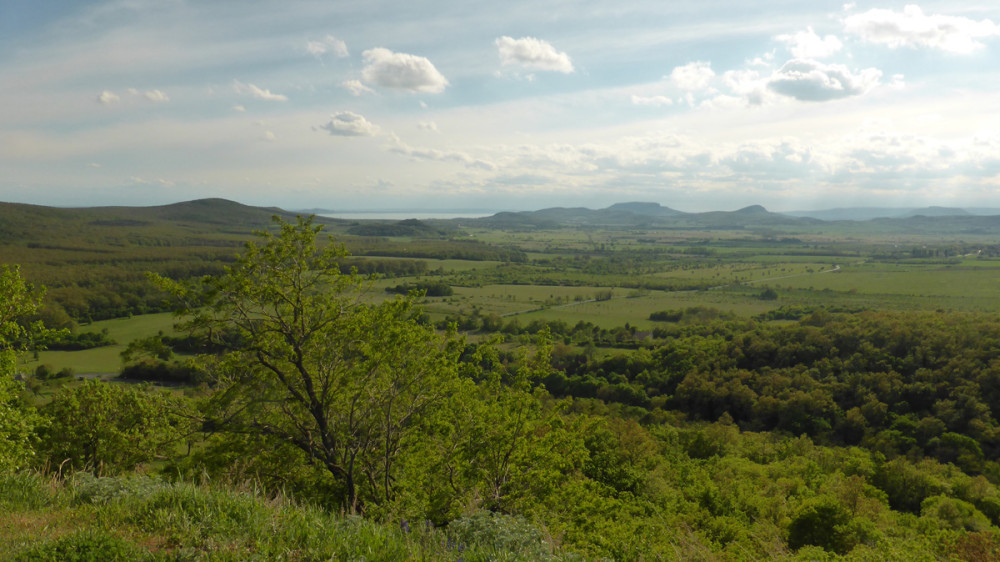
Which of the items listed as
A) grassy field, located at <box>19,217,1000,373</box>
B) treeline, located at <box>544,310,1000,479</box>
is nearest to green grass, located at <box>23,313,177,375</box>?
grassy field, located at <box>19,217,1000,373</box>

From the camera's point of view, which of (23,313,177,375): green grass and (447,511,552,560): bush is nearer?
(447,511,552,560): bush

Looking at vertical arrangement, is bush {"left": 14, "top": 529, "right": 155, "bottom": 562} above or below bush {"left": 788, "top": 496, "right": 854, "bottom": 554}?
above

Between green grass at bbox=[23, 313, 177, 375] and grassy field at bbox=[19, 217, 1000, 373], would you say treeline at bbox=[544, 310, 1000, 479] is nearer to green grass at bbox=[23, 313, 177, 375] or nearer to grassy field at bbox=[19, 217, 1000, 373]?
grassy field at bbox=[19, 217, 1000, 373]

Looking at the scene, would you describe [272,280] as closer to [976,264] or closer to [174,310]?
[174,310]

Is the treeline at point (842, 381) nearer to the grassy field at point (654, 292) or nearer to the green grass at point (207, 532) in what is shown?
the grassy field at point (654, 292)

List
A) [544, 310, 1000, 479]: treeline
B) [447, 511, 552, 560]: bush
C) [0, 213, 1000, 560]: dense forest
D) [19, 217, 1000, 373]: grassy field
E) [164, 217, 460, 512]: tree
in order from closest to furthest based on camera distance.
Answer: [447, 511, 552, 560]: bush → [0, 213, 1000, 560]: dense forest → [164, 217, 460, 512]: tree → [544, 310, 1000, 479]: treeline → [19, 217, 1000, 373]: grassy field

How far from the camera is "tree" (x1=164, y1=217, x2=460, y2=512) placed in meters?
14.4

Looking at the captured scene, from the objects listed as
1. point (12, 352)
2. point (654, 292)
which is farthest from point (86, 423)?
point (654, 292)

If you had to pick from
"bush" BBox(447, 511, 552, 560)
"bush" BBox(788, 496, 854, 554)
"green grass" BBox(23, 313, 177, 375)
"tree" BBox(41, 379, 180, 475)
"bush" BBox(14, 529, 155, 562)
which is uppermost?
"bush" BBox(14, 529, 155, 562)

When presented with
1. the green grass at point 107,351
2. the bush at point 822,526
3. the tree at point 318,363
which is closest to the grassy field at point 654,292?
the green grass at point 107,351

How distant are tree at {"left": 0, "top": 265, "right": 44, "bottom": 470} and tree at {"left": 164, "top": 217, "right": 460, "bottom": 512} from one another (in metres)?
4.26

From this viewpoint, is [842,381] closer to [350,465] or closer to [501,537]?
[350,465]

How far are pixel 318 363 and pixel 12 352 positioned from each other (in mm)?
7670

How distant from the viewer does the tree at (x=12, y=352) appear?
13211 mm
